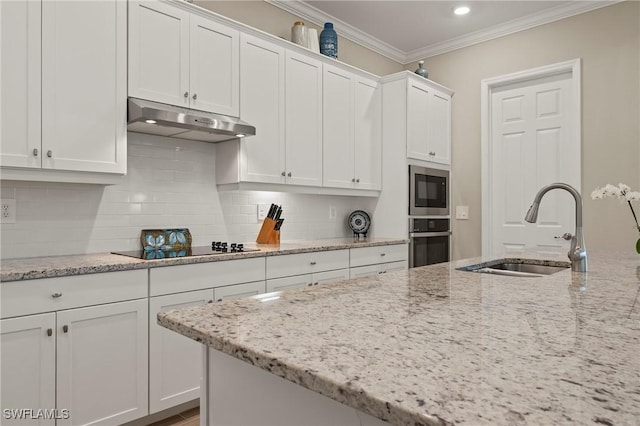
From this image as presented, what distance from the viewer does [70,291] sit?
1.91 metres

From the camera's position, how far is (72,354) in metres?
1.94

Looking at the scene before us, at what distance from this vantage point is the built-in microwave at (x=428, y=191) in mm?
3951

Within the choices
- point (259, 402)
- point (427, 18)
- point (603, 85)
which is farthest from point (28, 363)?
point (603, 85)

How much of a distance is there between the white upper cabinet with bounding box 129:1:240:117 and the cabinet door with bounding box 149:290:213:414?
1169 mm

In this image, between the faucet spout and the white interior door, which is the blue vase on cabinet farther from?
the faucet spout

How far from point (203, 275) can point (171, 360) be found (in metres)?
0.48

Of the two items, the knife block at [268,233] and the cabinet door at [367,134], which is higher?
the cabinet door at [367,134]

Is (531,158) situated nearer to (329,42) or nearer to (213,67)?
(329,42)

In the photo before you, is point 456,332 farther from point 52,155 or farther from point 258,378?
point 52,155

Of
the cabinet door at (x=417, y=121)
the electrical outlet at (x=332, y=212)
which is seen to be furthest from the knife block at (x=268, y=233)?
the cabinet door at (x=417, y=121)

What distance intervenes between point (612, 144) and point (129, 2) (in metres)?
3.74

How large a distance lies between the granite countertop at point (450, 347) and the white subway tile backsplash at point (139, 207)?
180 cm

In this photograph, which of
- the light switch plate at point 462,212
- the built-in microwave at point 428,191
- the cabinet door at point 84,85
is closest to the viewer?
the cabinet door at point 84,85

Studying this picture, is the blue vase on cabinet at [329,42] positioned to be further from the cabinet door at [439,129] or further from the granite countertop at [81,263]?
the granite countertop at [81,263]
